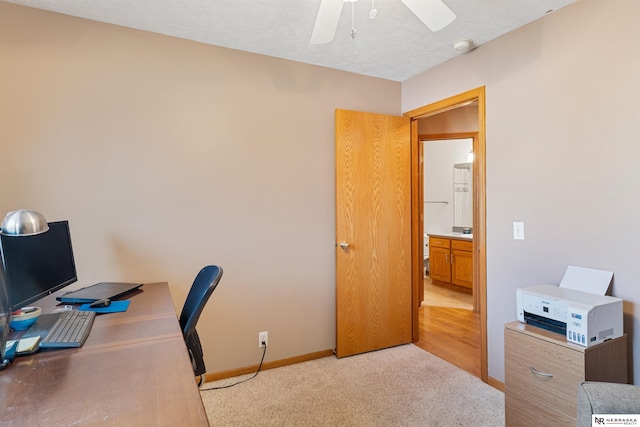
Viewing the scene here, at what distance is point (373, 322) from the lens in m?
2.99

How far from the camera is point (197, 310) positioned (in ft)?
5.00

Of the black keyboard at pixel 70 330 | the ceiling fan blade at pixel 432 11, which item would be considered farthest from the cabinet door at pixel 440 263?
the black keyboard at pixel 70 330

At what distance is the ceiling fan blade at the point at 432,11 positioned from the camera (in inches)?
58.2

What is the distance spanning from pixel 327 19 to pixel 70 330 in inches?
70.8

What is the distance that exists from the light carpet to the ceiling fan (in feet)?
7.35

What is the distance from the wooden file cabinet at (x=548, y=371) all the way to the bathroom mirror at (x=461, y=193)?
13.4 feet

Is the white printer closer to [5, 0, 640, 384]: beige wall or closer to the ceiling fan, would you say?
[5, 0, 640, 384]: beige wall

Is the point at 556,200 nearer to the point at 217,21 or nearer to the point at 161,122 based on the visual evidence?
the point at 217,21

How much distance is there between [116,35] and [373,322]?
117 inches

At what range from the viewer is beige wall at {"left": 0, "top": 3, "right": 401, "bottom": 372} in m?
2.03

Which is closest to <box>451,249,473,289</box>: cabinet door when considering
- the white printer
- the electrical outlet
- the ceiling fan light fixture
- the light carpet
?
the light carpet

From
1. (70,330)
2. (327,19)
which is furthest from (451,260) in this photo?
(70,330)

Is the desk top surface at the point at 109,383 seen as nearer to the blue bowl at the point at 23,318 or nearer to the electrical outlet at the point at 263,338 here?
the blue bowl at the point at 23,318

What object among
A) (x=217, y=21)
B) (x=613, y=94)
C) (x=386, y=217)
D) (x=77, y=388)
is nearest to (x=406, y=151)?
(x=386, y=217)
